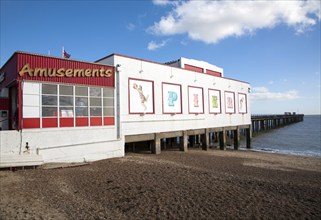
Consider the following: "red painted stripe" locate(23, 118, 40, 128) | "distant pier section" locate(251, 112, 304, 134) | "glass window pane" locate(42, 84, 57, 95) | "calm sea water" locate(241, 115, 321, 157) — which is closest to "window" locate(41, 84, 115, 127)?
"glass window pane" locate(42, 84, 57, 95)

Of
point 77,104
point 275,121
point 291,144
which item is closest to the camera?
point 77,104

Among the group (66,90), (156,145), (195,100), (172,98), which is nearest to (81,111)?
(66,90)

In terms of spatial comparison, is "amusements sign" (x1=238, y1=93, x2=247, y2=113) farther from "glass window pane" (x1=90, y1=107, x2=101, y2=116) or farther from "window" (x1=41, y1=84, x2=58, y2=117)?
"window" (x1=41, y1=84, x2=58, y2=117)

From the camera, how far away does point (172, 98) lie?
17.9 meters

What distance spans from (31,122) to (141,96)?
7.22 meters

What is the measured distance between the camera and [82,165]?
11492 mm

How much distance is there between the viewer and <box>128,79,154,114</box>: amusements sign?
49.3 feet

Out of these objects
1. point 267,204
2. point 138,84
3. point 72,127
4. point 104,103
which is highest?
point 138,84

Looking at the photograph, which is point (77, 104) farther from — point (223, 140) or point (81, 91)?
point (223, 140)

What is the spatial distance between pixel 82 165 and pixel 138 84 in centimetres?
680

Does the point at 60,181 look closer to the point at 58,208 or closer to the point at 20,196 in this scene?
the point at 20,196

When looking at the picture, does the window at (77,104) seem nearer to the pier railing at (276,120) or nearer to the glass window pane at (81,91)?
the glass window pane at (81,91)

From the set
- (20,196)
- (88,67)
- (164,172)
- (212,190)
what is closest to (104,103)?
(88,67)

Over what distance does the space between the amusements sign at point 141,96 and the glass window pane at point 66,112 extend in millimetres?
4028
